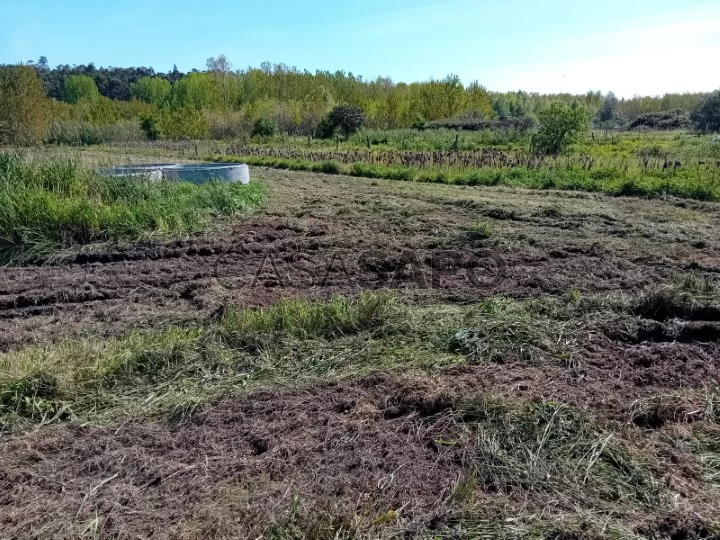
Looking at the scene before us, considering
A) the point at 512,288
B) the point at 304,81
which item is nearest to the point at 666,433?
the point at 512,288

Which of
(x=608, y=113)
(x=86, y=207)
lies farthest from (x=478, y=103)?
(x=86, y=207)

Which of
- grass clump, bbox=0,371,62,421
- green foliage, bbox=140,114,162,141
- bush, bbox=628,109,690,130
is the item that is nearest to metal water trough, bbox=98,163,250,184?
grass clump, bbox=0,371,62,421

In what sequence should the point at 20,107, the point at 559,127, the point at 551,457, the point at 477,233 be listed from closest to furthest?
the point at 551,457 → the point at 477,233 → the point at 559,127 → the point at 20,107

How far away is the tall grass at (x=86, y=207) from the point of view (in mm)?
8312

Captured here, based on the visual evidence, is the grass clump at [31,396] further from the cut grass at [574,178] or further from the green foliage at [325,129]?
the green foliage at [325,129]

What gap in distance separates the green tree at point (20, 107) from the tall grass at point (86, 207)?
2059 cm

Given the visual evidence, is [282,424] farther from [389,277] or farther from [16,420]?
[389,277]

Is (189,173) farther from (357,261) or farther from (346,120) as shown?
(346,120)

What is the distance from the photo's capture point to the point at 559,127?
20.7 metres

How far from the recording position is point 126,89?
337ft

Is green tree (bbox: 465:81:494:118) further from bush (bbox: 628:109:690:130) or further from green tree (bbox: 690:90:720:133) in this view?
green tree (bbox: 690:90:720:133)

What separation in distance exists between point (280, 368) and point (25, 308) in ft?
11.7

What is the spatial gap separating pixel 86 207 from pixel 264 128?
31356 mm

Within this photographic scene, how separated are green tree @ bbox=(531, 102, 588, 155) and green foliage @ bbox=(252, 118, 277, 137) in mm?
21998
